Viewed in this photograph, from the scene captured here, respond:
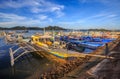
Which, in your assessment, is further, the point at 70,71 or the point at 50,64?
the point at 50,64

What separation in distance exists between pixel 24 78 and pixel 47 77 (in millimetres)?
2663

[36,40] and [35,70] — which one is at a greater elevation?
[36,40]

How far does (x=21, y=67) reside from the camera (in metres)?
17.8

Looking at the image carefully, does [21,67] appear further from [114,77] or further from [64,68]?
[114,77]

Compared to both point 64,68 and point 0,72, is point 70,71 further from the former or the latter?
point 0,72

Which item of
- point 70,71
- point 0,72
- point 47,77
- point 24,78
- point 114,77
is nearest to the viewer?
point 114,77

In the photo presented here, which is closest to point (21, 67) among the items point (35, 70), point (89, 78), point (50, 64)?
point (35, 70)

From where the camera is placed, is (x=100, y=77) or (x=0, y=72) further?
(x=0, y=72)

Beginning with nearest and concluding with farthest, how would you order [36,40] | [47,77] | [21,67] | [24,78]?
1. [47,77]
2. [24,78]
3. [21,67]
4. [36,40]

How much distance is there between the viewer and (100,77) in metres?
10.4

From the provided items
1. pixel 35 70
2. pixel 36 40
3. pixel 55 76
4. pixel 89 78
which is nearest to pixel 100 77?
pixel 89 78

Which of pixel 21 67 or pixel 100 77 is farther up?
pixel 100 77

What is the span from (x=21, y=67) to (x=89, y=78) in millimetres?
10372

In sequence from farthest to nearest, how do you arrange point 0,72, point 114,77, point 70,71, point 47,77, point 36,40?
point 36,40 → point 0,72 → point 70,71 → point 47,77 → point 114,77
